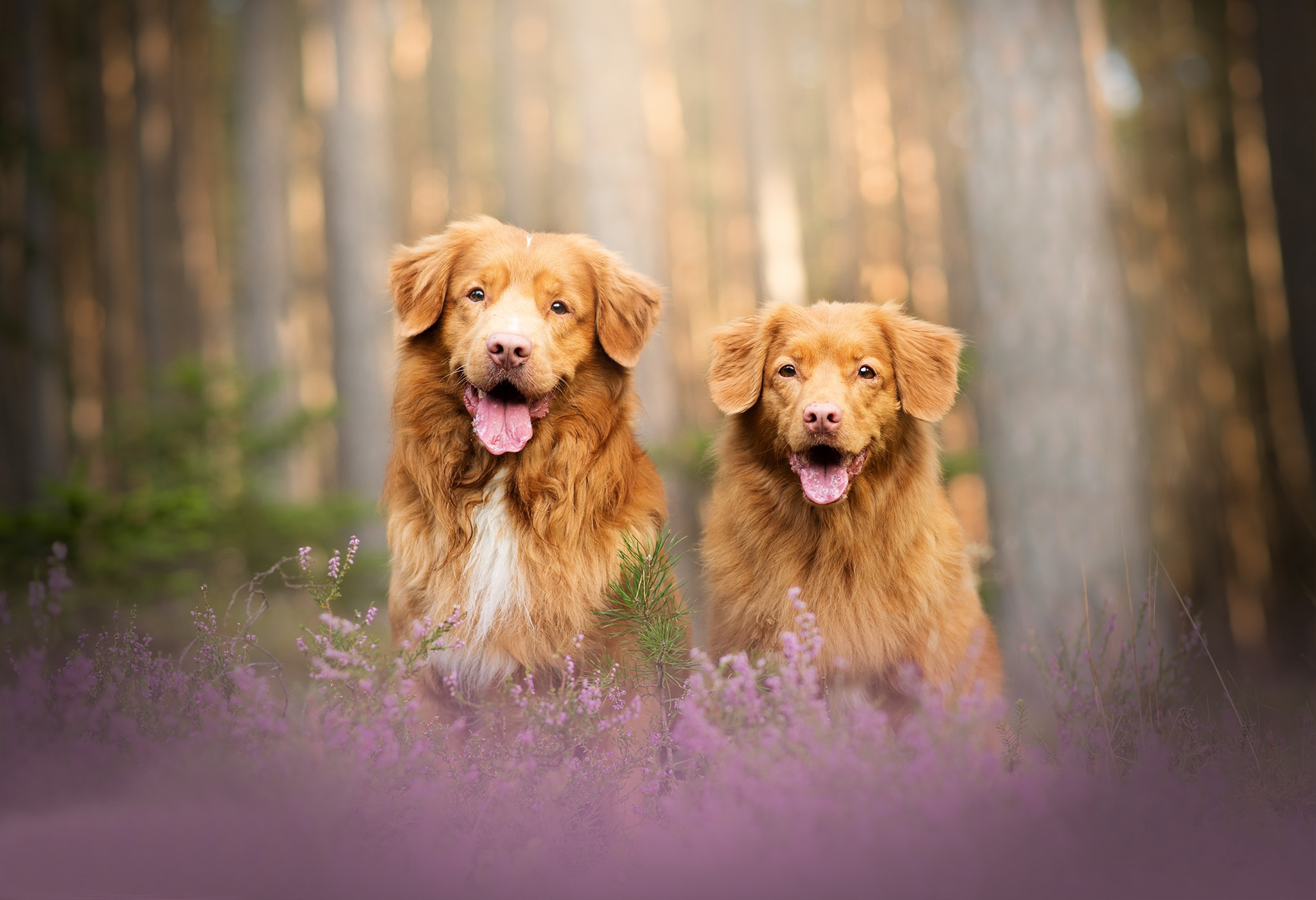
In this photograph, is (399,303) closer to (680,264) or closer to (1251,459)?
(1251,459)

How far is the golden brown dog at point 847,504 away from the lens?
3660 millimetres

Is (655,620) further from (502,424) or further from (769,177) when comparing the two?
(769,177)

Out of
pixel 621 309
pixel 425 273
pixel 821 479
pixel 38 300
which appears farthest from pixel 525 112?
pixel 821 479

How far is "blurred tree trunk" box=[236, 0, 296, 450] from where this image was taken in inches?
543

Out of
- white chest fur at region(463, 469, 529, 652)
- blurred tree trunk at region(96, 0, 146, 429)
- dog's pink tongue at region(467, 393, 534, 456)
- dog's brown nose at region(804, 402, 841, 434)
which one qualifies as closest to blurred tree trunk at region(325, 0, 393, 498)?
white chest fur at region(463, 469, 529, 652)

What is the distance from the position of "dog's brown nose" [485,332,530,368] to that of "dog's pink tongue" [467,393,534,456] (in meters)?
0.24

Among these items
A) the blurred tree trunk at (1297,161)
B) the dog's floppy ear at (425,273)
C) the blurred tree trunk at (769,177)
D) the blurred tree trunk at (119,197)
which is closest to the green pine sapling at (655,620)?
the dog's floppy ear at (425,273)

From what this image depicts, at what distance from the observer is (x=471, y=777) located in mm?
3045

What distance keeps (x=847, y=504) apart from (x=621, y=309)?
120 cm

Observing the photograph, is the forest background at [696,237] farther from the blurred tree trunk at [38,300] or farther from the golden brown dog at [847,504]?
the golden brown dog at [847,504]

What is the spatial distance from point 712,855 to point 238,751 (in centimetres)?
158

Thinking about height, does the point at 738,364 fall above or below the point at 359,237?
below

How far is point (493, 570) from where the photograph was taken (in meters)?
3.69

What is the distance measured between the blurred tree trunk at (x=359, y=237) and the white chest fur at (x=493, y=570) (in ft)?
23.0
